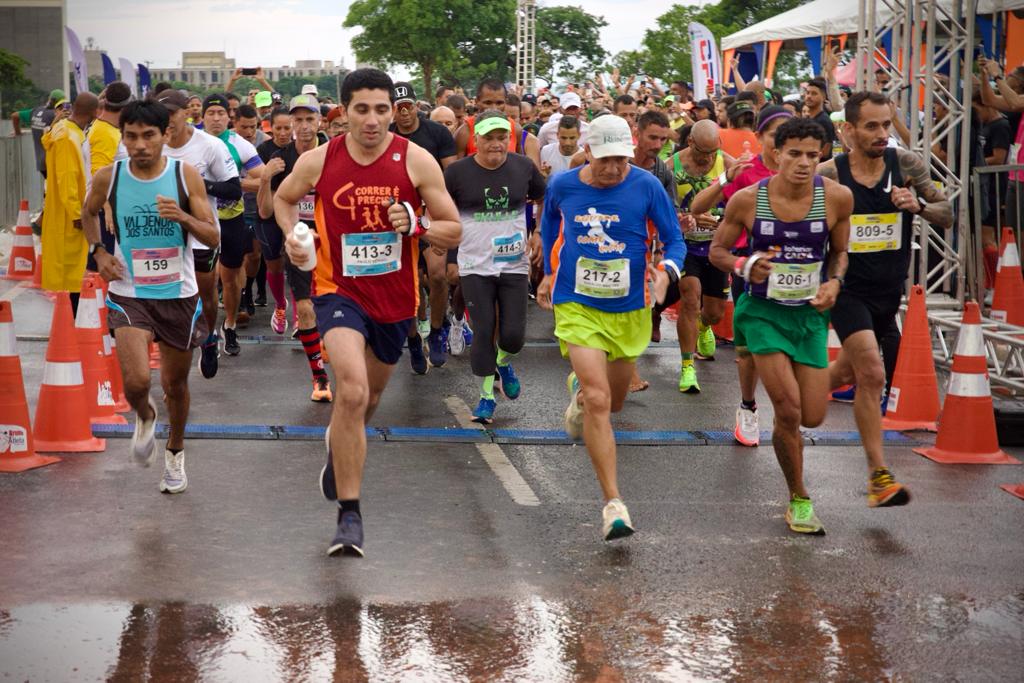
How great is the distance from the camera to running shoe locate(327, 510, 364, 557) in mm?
6016

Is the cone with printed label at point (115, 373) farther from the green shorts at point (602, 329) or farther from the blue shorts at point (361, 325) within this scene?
the green shorts at point (602, 329)

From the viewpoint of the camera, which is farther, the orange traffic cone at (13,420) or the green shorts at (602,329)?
the orange traffic cone at (13,420)

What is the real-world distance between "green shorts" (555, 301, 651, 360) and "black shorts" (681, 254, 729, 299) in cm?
377

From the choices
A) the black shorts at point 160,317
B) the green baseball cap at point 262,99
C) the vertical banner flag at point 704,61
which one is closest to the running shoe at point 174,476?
the black shorts at point 160,317

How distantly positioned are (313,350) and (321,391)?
0.35 meters

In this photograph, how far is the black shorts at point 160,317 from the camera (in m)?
7.20

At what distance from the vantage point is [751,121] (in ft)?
46.4

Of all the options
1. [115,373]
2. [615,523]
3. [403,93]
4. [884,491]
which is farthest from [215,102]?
[884,491]

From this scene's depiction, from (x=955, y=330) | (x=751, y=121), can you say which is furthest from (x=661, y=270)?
(x=751, y=121)

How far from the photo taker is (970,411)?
8320mm

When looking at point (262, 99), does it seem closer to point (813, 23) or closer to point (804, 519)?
point (813, 23)

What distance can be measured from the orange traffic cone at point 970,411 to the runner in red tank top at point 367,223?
350cm

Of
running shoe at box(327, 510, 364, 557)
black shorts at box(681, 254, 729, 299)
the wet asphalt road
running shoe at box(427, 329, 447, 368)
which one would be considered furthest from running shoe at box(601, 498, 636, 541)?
running shoe at box(427, 329, 447, 368)

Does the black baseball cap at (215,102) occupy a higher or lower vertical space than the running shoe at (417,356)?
higher
